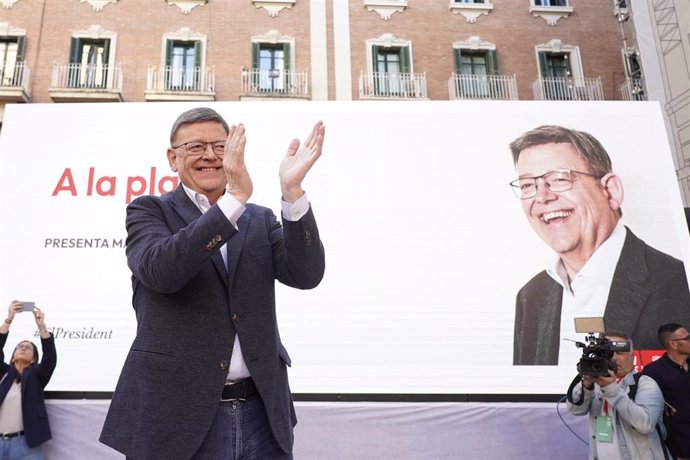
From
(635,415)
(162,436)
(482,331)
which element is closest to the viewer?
(162,436)

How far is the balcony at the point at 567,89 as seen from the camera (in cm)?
994

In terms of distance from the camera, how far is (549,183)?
382cm

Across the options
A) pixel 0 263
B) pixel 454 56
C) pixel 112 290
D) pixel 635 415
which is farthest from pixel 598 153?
pixel 454 56

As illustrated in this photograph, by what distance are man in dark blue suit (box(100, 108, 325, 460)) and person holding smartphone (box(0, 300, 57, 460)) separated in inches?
104

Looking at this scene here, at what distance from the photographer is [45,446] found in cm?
359

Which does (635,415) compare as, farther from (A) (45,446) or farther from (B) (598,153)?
(A) (45,446)

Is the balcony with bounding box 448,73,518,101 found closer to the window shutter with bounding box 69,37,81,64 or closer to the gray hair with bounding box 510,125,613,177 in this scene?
the gray hair with bounding box 510,125,613,177

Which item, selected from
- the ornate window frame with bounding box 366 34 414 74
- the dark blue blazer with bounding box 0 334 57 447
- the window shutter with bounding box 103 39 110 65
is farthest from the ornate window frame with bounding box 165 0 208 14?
the dark blue blazer with bounding box 0 334 57 447

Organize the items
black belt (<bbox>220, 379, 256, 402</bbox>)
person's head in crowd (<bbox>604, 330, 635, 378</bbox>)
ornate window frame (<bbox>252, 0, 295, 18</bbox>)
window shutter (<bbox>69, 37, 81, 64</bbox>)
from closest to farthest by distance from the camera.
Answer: black belt (<bbox>220, 379, 256, 402</bbox>) < person's head in crowd (<bbox>604, 330, 635, 378</bbox>) < window shutter (<bbox>69, 37, 81, 64</bbox>) < ornate window frame (<bbox>252, 0, 295, 18</bbox>)

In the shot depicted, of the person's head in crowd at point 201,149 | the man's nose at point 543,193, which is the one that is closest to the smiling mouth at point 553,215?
the man's nose at point 543,193

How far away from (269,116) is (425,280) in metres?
1.71

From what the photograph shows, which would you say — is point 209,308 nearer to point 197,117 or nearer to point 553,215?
point 197,117

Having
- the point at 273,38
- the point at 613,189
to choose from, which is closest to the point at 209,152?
the point at 613,189

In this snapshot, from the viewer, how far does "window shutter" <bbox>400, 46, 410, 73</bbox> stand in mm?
10091
